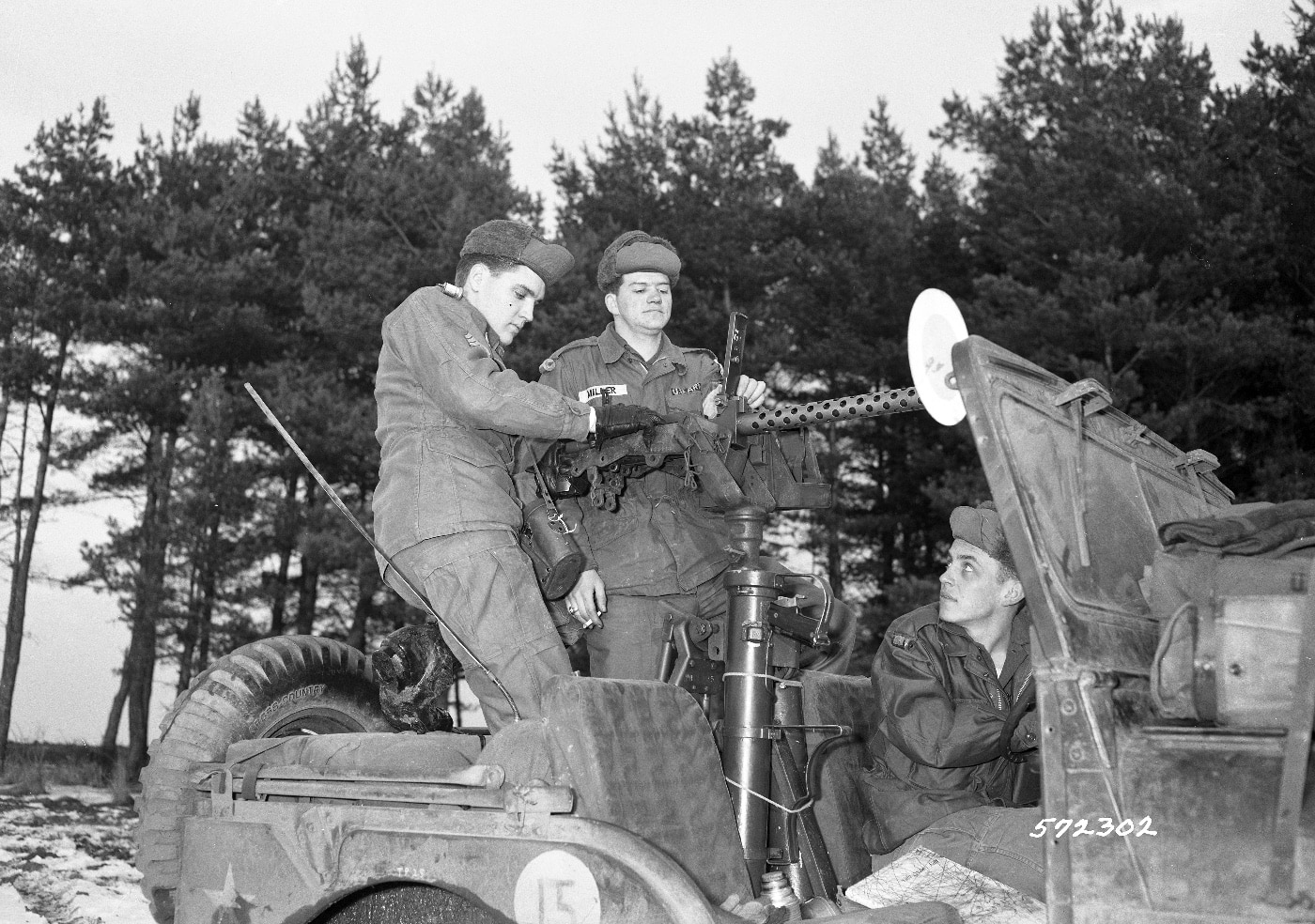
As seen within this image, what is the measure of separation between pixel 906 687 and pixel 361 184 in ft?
75.9

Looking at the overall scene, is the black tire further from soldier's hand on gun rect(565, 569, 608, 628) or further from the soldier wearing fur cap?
soldier's hand on gun rect(565, 569, 608, 628)

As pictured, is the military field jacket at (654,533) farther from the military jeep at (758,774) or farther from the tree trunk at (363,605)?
the tree trunk at (363,605)

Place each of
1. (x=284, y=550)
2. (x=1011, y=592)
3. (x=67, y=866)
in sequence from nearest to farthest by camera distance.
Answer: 1. (x=1011, y=592)
2. (x=67, y=866)
3. (x=284, y=550)

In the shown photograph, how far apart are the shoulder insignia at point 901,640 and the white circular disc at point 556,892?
1.06 metres

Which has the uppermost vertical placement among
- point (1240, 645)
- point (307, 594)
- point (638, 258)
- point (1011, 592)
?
point (307, 594)

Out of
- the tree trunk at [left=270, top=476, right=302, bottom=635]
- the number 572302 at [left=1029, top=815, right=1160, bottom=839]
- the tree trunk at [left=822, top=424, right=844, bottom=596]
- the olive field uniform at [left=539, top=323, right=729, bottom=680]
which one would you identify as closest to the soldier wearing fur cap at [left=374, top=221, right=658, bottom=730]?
the olive field uniform at [left=539, top=323, right=729, bottom=680]

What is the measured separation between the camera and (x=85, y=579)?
77.3 ft

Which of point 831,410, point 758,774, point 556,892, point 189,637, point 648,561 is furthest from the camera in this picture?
point 189,637

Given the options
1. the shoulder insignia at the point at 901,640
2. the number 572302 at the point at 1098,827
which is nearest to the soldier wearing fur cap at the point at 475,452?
the shoulder insignia at the point at 901,640

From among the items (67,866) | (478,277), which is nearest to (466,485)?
(478,277)

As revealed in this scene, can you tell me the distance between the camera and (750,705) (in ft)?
11.3

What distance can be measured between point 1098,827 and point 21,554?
86.4 feet

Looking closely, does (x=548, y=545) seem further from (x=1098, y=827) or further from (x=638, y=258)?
(x=1098, y=827)

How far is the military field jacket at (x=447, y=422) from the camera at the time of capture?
12.4 ft
